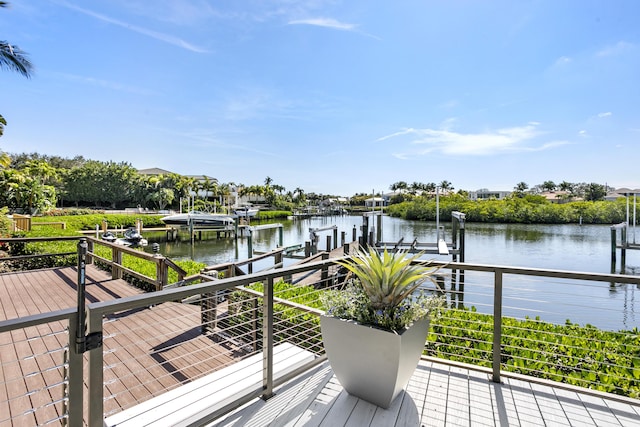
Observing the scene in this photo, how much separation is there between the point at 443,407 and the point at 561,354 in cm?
164

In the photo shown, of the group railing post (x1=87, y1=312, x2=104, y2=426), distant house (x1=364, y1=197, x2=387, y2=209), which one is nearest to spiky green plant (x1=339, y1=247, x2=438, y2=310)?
railing post (x1=87, y1=312, x2=104, y2=426)

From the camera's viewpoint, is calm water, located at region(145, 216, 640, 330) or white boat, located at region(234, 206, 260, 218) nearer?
calm water, located at region(145, 216, 640, 330)

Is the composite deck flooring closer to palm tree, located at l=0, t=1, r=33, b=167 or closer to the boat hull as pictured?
palm tree, located at l=0, t=1, r=33, b=167

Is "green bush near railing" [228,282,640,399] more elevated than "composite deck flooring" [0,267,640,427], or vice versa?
"composite deck flooring" [0,267,640,427]

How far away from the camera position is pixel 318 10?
28.8ft

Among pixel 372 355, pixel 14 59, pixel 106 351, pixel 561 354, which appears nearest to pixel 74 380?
pixel 106 351

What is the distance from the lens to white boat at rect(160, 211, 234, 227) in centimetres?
2541

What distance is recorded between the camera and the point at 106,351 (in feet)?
4.76

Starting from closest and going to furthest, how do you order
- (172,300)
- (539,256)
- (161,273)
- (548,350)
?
(172,300), (548,350), (161,273), (539,256)

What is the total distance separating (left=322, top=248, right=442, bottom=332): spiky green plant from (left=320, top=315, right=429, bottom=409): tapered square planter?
0.20ft

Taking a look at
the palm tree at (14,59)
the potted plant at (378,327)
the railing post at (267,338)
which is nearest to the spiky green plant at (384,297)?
the potted plant at (378,327)

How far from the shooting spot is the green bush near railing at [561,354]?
2506mm

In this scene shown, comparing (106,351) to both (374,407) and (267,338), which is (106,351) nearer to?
(267,338)

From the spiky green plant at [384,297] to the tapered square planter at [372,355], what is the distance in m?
0.06
